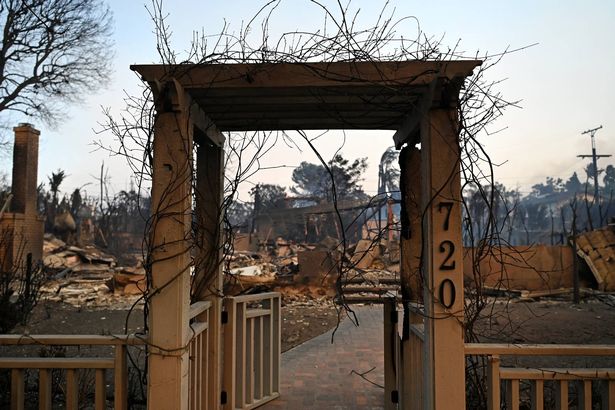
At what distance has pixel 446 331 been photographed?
2.36 m

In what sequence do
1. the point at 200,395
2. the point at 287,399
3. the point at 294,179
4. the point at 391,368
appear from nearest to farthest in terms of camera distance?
the point at 200,395, the point at 391,368, the point at 287,399, the point at 294,179

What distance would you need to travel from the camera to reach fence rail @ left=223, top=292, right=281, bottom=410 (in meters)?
3.68

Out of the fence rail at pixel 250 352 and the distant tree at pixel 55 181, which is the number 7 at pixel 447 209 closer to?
the fence rail at pixel 250 352

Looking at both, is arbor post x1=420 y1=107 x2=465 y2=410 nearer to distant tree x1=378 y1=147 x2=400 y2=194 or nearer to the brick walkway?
distant tree x1=378 y1=147 x2=400 y2=194

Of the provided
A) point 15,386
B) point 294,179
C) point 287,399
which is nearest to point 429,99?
point 15,386

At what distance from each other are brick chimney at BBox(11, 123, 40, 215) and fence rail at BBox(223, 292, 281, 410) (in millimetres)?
19059

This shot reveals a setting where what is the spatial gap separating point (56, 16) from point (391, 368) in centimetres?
2097

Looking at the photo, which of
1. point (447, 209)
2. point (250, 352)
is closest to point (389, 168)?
point (250, 352)

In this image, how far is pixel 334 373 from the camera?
5.57m

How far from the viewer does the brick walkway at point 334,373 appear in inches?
175

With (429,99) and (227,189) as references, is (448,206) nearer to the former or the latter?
(429,99)

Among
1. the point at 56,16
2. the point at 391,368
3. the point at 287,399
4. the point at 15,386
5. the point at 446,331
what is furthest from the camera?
the point at 56,16

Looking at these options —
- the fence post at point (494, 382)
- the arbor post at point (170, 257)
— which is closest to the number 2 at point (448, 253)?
the fence post at point (494, 382)

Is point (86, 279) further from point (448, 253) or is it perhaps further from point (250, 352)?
point (448, 253)
